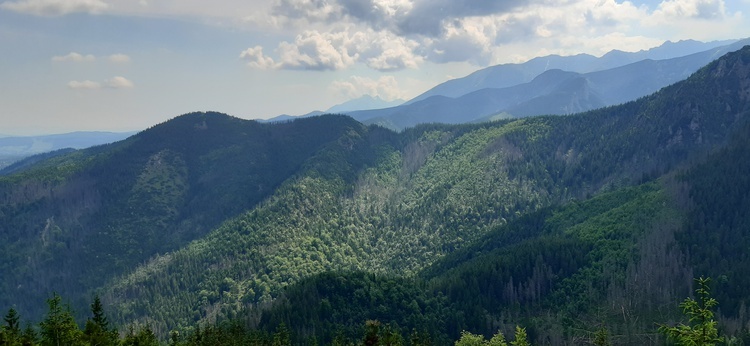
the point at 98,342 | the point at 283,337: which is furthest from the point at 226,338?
the point at 98,342

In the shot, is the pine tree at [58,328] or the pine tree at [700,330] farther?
the pine tree at [58,328]

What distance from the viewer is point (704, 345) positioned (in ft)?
143

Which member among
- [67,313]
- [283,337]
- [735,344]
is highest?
[67,313]

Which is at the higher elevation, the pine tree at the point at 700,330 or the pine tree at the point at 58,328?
the pine tree at the point at 700,330

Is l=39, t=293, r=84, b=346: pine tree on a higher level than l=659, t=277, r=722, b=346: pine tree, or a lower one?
lower

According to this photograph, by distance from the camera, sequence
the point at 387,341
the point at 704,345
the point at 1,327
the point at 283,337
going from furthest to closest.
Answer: the point at 283,337 → the point at 1,327 → the point at 387,341 → the point at 704,345

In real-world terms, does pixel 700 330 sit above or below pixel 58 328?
above

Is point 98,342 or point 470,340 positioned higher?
point 98,342

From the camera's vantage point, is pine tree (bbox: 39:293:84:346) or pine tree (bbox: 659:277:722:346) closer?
pine tree (bbox: 659:277:722:346)

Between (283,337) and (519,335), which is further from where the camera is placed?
(283,337)

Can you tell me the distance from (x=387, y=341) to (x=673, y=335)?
36823 mm

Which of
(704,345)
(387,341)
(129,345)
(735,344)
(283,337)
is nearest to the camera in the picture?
(704,345)

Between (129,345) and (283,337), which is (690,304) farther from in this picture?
(283,337)

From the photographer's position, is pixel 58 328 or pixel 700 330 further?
pixel 58 328
